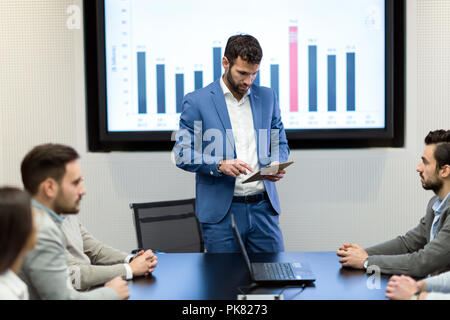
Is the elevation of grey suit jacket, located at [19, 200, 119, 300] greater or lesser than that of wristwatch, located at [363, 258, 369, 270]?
greater

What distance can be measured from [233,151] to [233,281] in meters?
0.95

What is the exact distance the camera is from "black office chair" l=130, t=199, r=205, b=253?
336 centimetres

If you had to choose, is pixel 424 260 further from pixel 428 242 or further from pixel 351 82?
pixel 351 82

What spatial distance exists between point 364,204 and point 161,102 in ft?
5.65

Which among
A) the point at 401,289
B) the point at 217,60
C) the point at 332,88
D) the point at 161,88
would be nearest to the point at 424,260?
the point at 401,289

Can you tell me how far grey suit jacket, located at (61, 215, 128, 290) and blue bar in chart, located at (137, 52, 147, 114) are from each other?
5.47ft

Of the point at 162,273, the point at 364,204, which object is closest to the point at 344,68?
the point at 364,204

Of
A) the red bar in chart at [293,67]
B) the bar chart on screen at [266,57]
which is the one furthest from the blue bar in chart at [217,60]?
the red bar in chart at [293,67]

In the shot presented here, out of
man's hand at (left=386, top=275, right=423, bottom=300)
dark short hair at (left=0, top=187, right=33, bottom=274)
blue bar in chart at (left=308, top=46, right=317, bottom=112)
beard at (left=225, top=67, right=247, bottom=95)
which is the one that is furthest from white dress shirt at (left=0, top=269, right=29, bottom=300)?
blue bar in chart at (left=308, top=46, right=317, bottom=112)

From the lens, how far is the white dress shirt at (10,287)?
1489 millimetres

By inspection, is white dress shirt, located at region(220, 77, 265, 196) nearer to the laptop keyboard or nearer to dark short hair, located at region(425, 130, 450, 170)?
the laptop keyboard

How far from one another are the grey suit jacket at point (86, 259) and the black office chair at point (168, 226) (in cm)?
90

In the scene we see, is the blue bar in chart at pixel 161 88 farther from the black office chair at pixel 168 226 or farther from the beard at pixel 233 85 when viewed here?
the beard at pixel 233 85
